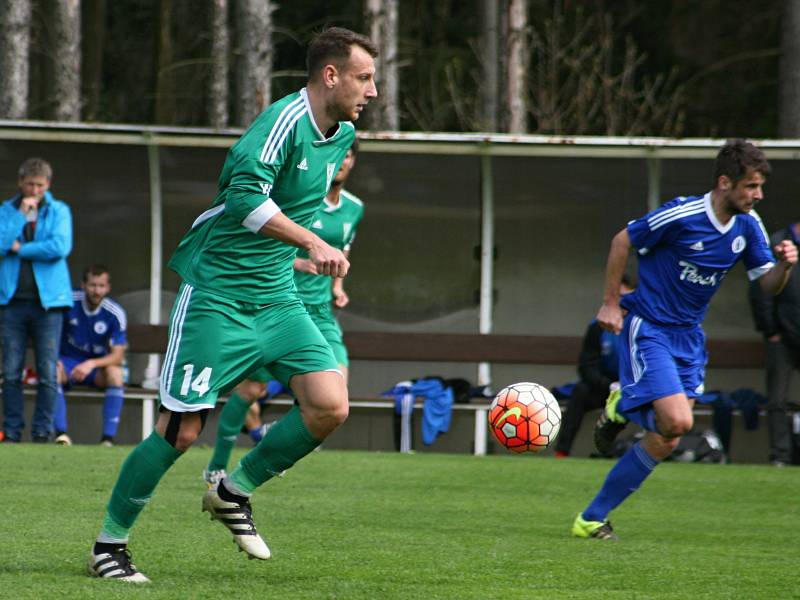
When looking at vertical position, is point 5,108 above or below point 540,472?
above

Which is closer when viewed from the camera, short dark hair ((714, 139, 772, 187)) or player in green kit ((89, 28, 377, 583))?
player in green kit ((89, 28, 377, 583))

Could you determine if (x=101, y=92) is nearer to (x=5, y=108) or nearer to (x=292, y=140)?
(x=5, y=108)

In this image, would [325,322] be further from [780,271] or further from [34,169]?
[34,169]

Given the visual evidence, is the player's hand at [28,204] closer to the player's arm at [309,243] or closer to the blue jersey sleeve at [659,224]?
the blue jersey sleeve at [659,224]

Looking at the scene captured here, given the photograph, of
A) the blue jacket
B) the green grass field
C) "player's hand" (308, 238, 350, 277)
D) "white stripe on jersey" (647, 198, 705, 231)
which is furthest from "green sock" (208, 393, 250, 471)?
"player's hand" (308, 238, 350, 277)

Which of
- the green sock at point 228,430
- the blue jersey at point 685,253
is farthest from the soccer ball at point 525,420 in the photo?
the green sock at point 228,430

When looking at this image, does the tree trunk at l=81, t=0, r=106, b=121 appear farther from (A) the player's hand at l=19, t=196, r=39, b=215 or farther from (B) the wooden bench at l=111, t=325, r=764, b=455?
(A) the player's hand at l=19, t=196, r=39, b=215

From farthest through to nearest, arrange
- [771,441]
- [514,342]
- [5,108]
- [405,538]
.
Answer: [5,108] < [514,342] < [771,441] < [405,538]

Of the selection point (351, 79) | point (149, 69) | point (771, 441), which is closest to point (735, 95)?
point (149, 69)

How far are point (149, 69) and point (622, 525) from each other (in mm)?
18640

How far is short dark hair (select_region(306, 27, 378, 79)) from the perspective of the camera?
4.95 meters

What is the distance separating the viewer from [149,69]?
24.1 metres

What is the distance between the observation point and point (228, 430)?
793 centimetres

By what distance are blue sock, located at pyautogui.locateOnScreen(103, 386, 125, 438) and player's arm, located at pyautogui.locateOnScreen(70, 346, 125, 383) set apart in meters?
0.21
